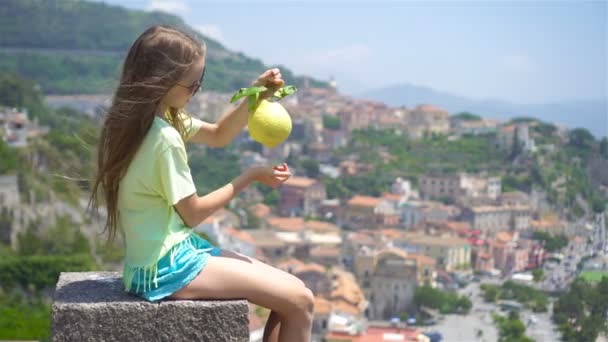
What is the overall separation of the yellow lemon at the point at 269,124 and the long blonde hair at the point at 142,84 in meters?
0.13

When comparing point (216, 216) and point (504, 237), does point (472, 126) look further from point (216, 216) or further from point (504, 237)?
point (216, 216)

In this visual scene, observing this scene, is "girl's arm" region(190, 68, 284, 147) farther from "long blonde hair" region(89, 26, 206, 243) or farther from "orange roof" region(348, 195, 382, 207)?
"orange roof" region(348, 195, 382, 207)

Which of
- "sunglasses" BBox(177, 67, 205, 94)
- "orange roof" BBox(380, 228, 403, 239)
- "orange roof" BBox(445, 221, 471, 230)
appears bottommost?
"orange roof" BBox(380, 228, 403, 239)

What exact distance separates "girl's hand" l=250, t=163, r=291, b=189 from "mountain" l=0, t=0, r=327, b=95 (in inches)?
1631

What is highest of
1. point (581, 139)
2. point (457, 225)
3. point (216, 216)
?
point (581, 139)

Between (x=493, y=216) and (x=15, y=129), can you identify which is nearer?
(x=15, y=129)

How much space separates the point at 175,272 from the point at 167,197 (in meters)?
0.11

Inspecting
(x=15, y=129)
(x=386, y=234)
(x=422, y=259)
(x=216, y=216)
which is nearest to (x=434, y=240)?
(x=386, y=234)

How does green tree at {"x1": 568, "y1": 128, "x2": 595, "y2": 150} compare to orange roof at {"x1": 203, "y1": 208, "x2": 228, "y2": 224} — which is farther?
green tree at {"x1": 568, "y1": 128, "x2": 595, "y2": 150}

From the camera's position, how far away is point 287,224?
1226 inches

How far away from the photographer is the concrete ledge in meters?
1.23

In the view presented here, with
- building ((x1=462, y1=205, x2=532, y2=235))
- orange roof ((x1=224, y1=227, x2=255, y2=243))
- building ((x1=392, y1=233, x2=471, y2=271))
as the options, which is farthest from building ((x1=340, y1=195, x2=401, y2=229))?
orange roof ((x1=224, y1=227, x2=255, y2=243))

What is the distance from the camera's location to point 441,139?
1762 inches

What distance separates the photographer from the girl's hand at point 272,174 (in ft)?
4.25
